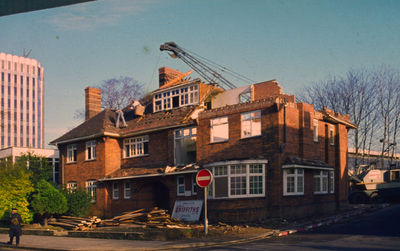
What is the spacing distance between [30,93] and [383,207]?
12080 cm

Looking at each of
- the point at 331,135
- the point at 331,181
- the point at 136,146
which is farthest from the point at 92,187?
the point at 331,135

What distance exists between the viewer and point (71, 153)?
3469 centimetres

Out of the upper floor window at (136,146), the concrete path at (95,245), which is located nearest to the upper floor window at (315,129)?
the upper floor window at (136,146)

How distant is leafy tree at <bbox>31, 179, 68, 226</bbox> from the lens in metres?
23.2

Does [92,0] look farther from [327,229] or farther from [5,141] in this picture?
[5,141]

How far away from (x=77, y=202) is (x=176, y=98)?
35.2 ft

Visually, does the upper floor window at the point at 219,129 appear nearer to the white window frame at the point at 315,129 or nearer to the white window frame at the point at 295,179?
the white window frame at the point at 295,179

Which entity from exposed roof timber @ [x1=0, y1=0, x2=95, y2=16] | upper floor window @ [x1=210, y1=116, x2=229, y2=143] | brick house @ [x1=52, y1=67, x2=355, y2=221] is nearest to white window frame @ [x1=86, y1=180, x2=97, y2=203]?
brick house @ [x1=52, y1=67, x2=355, y2=221]

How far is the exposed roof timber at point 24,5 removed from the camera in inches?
117

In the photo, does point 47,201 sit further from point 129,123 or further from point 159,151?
point 129,123

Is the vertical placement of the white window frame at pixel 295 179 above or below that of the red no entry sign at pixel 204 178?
below

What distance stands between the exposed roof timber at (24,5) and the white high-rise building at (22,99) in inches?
4921

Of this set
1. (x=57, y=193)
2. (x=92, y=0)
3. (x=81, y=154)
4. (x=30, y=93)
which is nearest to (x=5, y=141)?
(x=30, y=93)

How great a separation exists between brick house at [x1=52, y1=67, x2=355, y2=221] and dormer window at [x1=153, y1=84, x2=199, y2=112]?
8 cm
